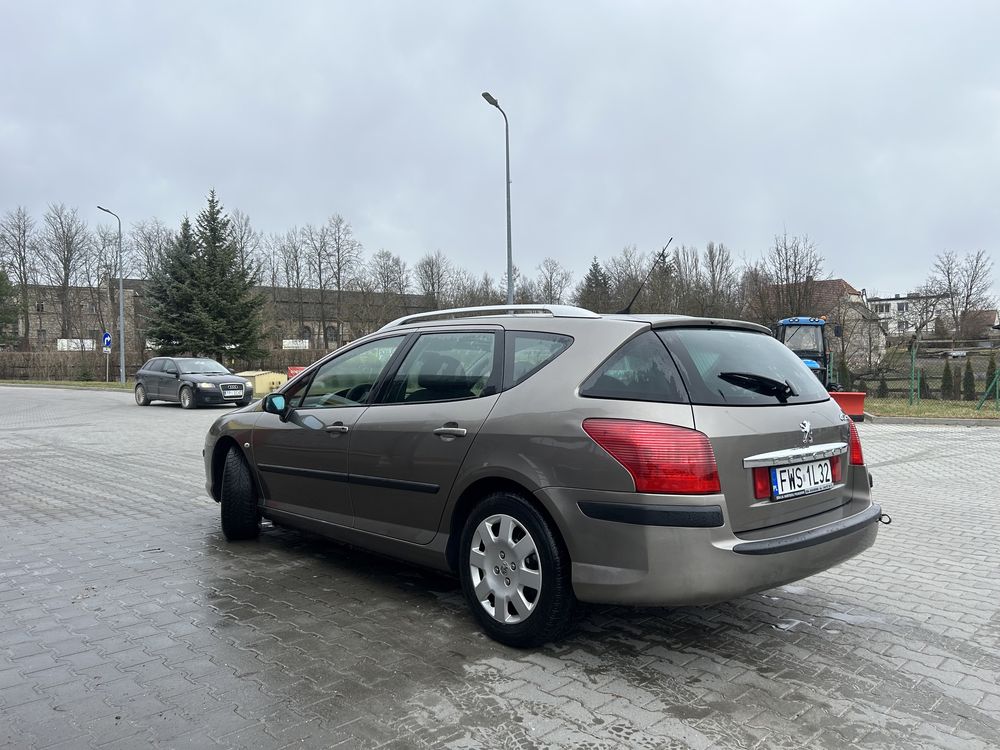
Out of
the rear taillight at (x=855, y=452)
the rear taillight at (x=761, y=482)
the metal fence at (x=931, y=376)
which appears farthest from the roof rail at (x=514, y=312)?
the metal fence at (x=931, y=376)

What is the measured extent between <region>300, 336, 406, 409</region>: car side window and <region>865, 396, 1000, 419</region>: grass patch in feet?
59.4

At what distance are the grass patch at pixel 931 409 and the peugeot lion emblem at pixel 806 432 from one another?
1787cm

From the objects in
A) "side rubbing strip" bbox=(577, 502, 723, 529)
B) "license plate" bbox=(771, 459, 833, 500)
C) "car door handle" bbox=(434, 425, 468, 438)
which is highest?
"car door handle" bbox=(434, 425, 468, 438)

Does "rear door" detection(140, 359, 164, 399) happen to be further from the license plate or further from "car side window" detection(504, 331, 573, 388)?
the license plate

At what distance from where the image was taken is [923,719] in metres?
2.89

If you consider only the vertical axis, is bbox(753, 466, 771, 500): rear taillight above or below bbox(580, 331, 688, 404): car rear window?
below

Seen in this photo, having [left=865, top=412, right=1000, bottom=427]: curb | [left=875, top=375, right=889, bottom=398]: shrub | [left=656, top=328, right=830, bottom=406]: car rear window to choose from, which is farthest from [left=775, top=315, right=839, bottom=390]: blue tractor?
[left=656, top=328, right=830, bottom=406]: car rear window

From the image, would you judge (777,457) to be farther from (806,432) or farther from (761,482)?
(806,432)

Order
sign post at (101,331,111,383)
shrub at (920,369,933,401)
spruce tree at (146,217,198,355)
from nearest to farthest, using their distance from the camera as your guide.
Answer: shrub at (920,369,933,401) < spruce tree at (146,217,198,355) < sign post at (101,331,111,383)

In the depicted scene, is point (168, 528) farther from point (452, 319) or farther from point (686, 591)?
point (686, 591)

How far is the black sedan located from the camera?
21.9 m

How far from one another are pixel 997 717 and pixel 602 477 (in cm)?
181

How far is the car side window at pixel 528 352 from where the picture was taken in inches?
147

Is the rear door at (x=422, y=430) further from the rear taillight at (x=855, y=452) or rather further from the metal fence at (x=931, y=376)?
the metal fence at (x=931, y=376)
